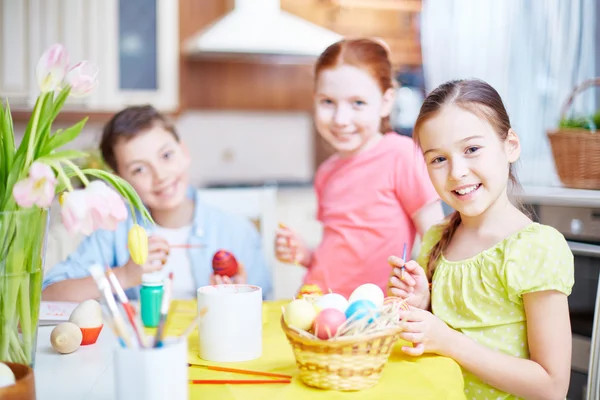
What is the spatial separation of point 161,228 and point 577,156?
4.38 feet

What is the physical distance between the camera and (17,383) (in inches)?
28.4

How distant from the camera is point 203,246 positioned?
178cm

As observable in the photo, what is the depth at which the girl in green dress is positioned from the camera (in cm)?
101

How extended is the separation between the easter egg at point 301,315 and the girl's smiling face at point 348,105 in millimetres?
730

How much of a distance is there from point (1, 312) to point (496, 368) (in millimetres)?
684

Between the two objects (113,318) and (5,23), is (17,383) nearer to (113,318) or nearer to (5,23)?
(113,318)

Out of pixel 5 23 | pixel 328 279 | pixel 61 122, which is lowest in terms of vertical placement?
pixel 328 279

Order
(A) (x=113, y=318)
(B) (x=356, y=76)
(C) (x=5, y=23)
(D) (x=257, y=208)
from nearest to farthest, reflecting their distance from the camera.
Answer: (A) (x=113, y=318), (B) (x=356, y=76), (D) (x=257, y=208), (C) (x=5, y=23)

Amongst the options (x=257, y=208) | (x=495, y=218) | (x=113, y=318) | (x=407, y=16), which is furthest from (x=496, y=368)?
(x=407, y=16)

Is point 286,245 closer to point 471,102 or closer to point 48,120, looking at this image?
point 471,102

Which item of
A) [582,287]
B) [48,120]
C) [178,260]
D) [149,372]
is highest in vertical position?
[48,120]

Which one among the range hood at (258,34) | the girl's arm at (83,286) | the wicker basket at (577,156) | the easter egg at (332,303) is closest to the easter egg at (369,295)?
the easter egg at (332,303)

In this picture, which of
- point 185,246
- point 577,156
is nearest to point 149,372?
point 185,246

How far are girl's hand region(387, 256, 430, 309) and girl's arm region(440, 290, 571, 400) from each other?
0.11m
